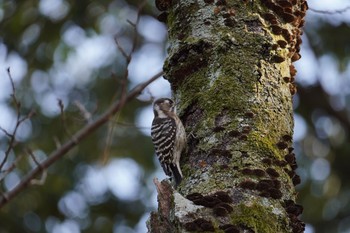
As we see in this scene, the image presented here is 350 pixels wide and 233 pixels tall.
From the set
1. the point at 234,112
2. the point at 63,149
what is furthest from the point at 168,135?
the point at 234,112

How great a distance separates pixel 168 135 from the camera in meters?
4.73

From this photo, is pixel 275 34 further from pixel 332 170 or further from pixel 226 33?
pixel 332 170

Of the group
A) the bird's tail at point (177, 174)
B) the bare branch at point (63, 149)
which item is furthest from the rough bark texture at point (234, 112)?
the bare branch at point (63, 149)

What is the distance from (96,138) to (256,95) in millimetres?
4866

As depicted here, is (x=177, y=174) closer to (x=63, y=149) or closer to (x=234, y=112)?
(x=234, y=112)

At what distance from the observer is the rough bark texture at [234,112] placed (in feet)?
9.46

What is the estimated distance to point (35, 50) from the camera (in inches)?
287

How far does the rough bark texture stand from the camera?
2885 millimetres

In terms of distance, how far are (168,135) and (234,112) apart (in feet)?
4.58

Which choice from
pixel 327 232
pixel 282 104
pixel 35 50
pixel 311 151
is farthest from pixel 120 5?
pixel 282 104

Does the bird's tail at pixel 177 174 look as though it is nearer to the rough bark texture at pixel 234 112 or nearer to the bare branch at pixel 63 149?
the rough bark texture at pixel 234 112

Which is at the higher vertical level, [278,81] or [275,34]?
[275,34]

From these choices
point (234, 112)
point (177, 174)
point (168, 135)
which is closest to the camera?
point (234, 112)

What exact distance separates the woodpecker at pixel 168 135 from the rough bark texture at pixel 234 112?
14cm
